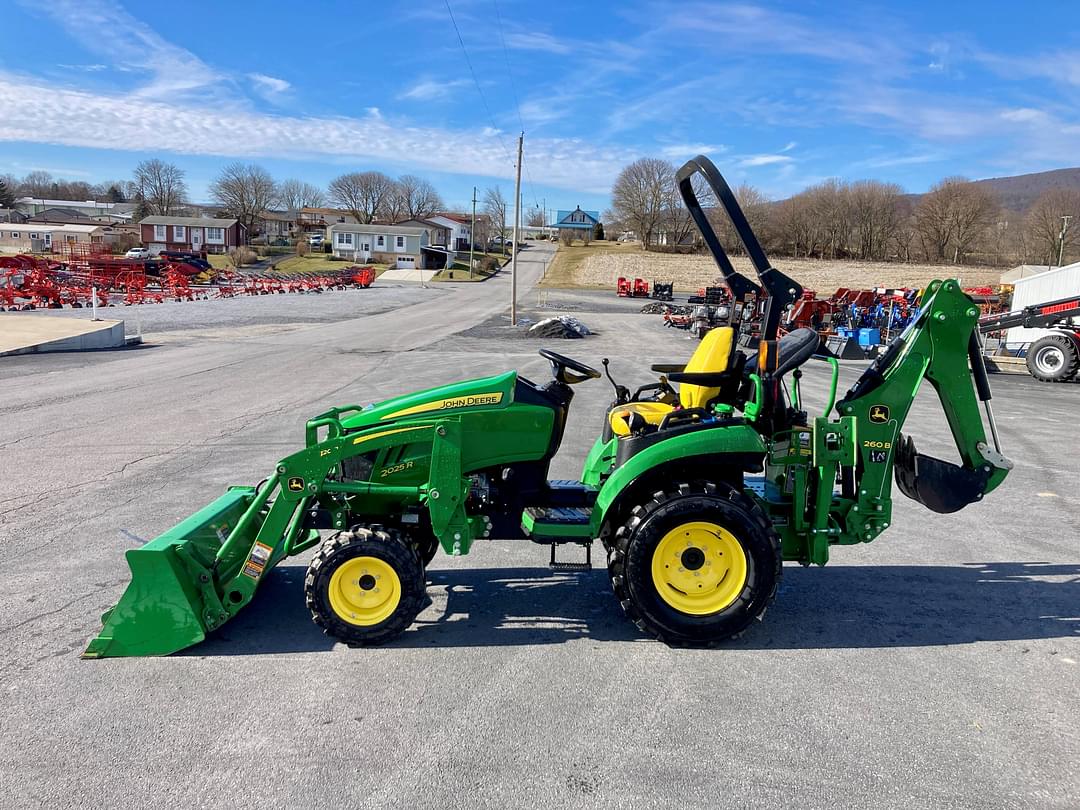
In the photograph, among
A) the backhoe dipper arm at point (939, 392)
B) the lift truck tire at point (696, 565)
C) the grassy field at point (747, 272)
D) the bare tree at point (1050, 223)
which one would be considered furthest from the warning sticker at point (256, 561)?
the bare tree at point (1050, 223)

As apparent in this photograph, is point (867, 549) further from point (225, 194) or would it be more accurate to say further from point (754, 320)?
point (225, 194)

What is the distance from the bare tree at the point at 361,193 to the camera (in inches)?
4033

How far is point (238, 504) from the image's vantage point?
15.0 ft

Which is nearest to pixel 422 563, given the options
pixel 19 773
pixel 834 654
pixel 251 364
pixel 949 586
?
pixel 19 773

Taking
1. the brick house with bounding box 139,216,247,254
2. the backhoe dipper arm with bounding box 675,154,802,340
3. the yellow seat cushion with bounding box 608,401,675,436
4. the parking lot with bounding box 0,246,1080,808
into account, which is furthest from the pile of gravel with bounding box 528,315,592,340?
the brick house with bounding box 139,216,247,254

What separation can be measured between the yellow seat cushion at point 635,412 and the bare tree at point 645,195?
78699mm

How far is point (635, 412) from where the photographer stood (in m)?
4.76

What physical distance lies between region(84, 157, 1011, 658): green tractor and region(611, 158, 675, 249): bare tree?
3124 inches

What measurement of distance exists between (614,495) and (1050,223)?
74.3 m

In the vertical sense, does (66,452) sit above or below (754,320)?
below

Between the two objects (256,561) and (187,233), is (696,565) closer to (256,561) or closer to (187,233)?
(256,561)

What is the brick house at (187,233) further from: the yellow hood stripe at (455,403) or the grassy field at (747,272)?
the yellow hood stripe at (455,403)

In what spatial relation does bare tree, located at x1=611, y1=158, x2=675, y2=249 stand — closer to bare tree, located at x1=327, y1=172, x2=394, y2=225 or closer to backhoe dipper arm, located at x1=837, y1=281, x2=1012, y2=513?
bare tree, located at x1=327, y1=172, x2=394, y2=225

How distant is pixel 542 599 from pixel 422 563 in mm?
891
